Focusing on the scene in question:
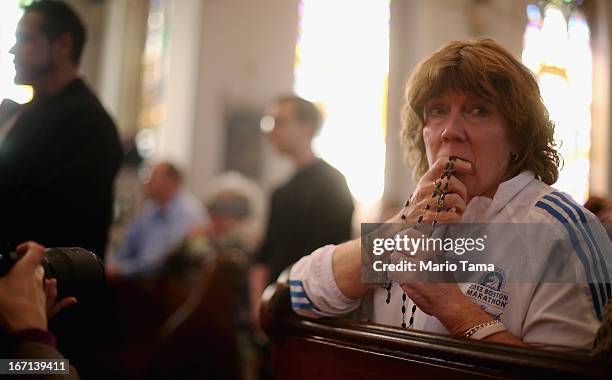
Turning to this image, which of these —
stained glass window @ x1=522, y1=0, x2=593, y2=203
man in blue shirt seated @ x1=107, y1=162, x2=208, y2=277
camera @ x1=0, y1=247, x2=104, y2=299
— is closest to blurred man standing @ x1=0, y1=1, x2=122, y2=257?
camera @ x1=0, y1=247, x2=104, y2=299

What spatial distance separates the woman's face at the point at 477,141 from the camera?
1252mm

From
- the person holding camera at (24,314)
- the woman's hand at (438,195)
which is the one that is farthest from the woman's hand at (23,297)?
the woman's hand at (438,195)

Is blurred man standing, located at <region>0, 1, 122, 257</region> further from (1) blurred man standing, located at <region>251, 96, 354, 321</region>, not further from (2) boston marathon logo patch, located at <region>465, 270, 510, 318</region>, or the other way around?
(2) boston marathon logo patch, located at <region>465, 270, 510, 318</region>

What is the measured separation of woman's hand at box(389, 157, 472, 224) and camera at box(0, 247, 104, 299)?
0.62 m

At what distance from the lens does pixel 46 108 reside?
2.08 meters

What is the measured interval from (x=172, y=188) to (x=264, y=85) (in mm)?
3144

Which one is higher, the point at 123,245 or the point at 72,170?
the point at 72,170

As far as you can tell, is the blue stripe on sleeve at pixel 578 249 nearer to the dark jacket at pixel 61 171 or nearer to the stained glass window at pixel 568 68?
the stained glass window at pixel 568 68

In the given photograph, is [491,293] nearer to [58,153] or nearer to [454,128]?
[454,128]

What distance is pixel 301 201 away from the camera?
3.01 metres

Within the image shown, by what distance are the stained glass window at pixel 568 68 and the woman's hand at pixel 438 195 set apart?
0.46 m

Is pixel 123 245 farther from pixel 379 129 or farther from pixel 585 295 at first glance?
pixel 585 295

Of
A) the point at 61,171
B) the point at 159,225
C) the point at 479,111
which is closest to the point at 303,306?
the point at 479,111

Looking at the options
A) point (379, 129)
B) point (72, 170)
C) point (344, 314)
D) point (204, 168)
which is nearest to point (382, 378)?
point (344, 314)
